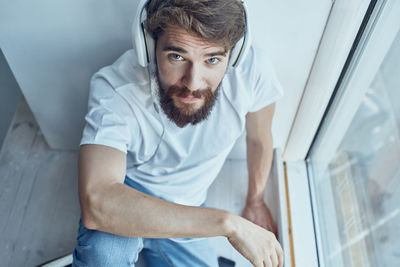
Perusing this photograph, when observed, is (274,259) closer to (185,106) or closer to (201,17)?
(185,106)

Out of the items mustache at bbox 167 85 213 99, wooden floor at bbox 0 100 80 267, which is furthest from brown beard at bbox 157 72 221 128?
wooden floor at bbox 0 100 80 267

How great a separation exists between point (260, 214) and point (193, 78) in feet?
2.45

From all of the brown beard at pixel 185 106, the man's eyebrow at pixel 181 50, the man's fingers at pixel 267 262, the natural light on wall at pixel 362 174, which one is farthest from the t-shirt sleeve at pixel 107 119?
the natural light on wall at pixel 362 174

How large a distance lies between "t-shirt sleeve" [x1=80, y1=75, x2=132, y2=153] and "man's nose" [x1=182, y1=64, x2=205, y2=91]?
0.20 meters

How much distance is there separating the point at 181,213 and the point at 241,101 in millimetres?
382

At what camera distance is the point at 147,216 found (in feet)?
3.31

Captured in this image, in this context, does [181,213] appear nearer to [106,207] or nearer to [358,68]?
[106,207]

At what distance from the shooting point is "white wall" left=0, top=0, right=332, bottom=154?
1221 mm

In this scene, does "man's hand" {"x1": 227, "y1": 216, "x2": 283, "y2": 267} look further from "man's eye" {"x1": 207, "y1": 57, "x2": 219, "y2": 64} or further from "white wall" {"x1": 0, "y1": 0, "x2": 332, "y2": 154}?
"white wall" {"x1": 0, "y1": 0, "x2": 332, "y2": 154}

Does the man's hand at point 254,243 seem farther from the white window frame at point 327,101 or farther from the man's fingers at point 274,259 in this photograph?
the white window frame at point 327,101

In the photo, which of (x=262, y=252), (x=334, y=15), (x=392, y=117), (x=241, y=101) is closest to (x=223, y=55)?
(x=241, y=101)

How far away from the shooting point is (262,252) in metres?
1.06

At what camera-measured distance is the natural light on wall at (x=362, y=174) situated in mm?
1416

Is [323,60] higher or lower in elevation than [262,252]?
higher
